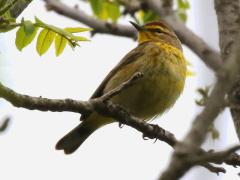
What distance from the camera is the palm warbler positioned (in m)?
5.76

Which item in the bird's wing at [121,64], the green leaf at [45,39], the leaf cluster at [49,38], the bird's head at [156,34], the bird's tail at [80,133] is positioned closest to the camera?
the leaf cluster at [49,38]

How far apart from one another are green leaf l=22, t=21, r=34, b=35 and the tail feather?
10.7 ft

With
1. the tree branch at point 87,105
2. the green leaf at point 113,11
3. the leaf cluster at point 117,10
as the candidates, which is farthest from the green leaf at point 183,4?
the tree branch at point 87,105

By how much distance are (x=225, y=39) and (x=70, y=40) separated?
1181mm

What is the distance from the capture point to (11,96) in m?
3.07

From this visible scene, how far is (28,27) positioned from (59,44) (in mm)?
635

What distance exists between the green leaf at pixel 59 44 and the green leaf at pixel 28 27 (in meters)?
0.55

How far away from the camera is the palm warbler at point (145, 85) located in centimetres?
576

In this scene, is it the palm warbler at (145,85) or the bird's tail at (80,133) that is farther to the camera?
the bird's tail at (80,133)

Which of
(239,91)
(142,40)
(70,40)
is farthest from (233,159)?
(142,40)

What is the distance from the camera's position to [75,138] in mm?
6594

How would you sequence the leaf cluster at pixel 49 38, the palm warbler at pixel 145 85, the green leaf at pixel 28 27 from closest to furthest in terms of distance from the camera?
the green leaf at pixel 28 27 → the leaf cluster at pixel 49 38 → the palm warbler at pixel 145 85

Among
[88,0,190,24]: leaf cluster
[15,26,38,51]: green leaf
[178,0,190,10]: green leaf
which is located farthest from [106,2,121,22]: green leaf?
[15,26,38,51]: green leaf

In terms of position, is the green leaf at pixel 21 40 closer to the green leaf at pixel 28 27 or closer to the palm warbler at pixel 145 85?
the green leaf at pixel 28 27
